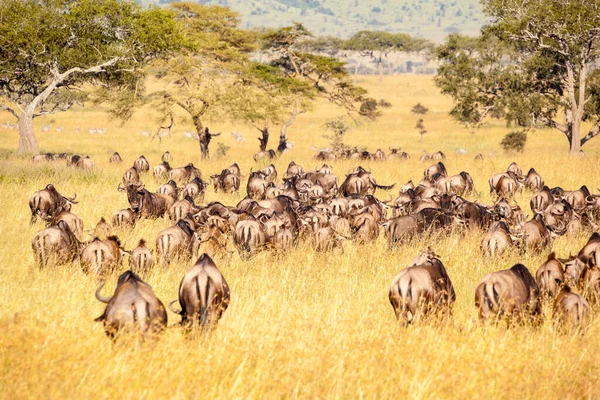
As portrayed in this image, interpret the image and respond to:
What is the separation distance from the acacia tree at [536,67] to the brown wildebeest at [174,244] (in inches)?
949

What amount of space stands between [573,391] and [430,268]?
215 cm

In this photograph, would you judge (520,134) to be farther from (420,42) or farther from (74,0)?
(420,42)

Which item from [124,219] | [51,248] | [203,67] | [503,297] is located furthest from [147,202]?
[203,67]

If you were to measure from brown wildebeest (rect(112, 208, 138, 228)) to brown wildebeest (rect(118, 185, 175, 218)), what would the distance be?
1.18 metres

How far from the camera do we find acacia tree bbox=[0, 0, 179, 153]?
29.8 metres

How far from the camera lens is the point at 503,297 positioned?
7852mm

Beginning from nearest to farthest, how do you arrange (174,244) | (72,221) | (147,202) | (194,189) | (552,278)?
(552,278) → (174,244) → (72,221) → (147,202) → (194,189)

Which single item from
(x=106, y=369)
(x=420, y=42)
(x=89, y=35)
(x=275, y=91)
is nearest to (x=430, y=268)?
(x=106, y=369)

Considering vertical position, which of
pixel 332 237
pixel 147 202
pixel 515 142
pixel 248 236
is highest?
pixel 248 236

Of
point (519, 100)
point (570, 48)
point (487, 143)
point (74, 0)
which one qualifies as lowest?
point (487, 143)

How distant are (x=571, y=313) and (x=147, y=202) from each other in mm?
11094

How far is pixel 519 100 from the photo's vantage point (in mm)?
34438

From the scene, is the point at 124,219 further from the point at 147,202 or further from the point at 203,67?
the point at 203,67

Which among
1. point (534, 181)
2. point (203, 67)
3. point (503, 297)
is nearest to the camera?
point (503, 297)
